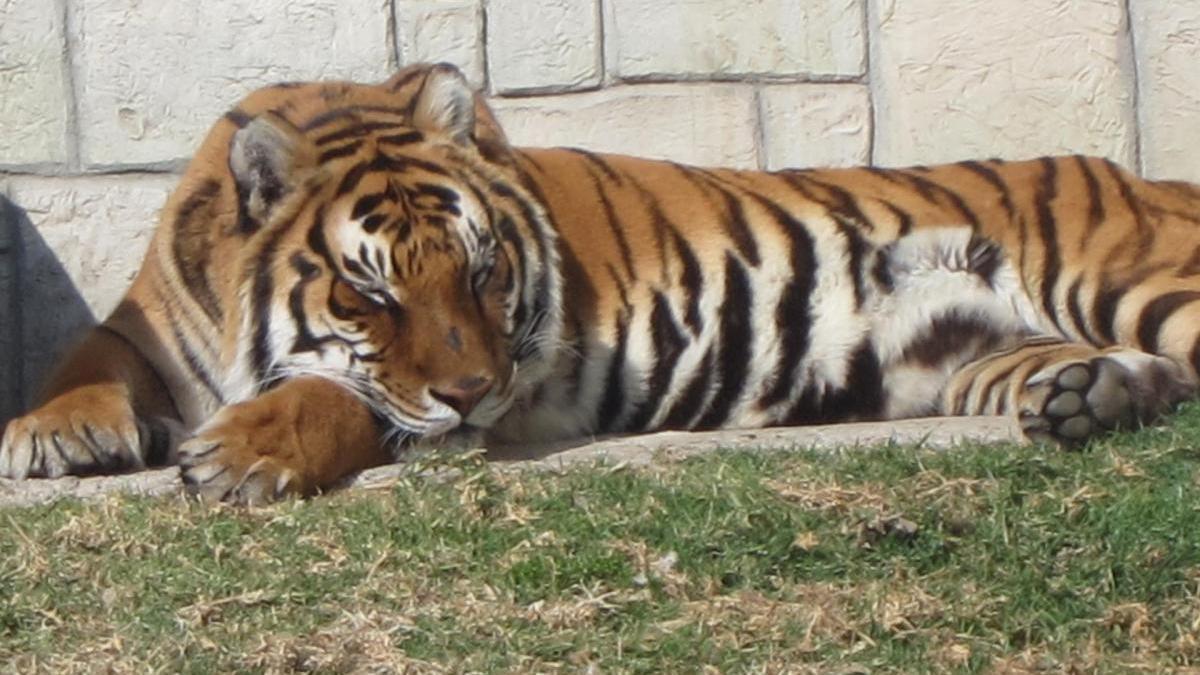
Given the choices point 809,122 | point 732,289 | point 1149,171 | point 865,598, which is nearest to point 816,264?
point 732,289

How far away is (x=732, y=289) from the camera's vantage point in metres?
5.29

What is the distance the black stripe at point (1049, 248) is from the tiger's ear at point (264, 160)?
170 centimetres

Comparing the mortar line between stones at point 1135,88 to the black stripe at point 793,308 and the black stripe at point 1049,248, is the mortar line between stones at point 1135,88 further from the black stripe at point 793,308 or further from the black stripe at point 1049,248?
the black stripe at point 793,308

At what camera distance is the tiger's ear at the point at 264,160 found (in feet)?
15.3

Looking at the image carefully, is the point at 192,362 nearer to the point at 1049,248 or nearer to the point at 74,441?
the point at 74,441

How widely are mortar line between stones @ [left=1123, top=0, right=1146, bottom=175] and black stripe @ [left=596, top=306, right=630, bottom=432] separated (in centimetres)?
150

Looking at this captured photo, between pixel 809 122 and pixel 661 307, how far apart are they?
2.78 feet

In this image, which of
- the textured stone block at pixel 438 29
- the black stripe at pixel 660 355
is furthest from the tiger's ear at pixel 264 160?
the textured stone block at pixel 438 29

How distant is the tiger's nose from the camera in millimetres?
4496

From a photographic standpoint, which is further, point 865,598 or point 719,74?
point 719,74

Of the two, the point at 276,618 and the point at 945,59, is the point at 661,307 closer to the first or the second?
the point at 945,59

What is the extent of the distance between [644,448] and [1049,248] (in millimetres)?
1208

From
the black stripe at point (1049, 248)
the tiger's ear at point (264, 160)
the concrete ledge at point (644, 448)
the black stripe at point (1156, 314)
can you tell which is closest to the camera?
the concrete ledge at point (644, 448)

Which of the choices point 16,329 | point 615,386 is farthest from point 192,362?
point 16,329
